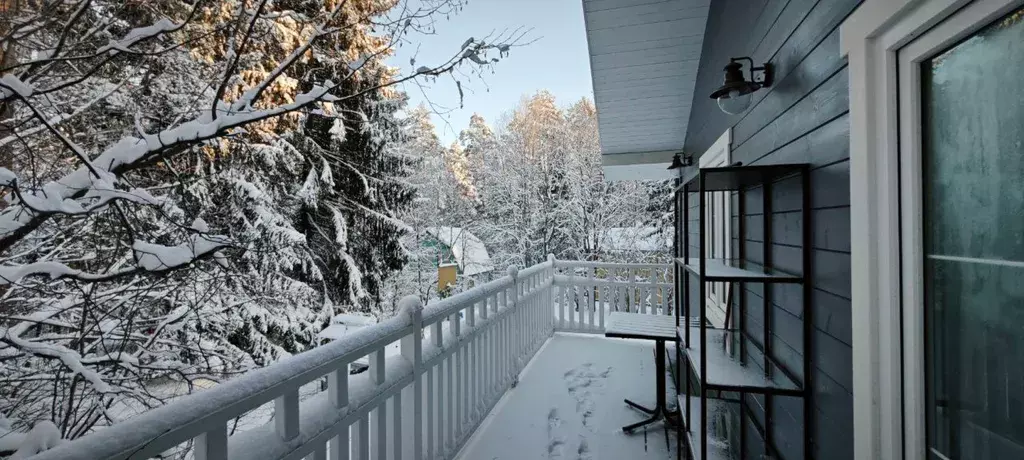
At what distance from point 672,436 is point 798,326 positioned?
1588mm

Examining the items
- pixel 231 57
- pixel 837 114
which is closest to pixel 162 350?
pixel 231 57

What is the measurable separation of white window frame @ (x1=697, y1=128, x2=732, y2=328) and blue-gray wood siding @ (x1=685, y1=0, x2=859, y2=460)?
37 cm

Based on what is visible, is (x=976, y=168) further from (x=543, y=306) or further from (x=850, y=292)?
(x=543, y=306)

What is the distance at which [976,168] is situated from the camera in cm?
88

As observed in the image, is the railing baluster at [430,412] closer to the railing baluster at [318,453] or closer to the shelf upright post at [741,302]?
the railing baluster at [318,453]

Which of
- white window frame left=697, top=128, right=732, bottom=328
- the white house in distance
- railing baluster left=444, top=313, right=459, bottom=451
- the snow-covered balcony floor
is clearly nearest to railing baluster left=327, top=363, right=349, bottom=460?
railing baluster left=444, top=313, right=459, bottom=451

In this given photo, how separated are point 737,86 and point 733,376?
1300 mm

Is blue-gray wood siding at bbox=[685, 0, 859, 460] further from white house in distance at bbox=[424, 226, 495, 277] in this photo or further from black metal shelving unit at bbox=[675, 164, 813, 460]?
white house in distance at bbox=[424, 226, 495, 277]

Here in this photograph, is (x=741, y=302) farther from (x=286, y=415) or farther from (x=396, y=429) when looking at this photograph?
(x=286, y=415)

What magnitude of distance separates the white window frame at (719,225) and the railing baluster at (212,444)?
2.69m

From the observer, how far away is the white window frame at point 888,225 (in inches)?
41.0

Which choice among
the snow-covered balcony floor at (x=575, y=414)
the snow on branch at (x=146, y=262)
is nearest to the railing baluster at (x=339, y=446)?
the snow-covered balcony floor at (x=575, y=414)

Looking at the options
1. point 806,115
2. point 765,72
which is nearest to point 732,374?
point 806,115

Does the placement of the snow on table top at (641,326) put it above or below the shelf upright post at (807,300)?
below
